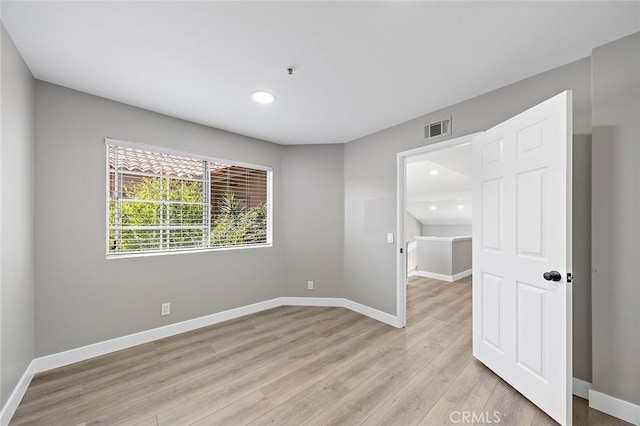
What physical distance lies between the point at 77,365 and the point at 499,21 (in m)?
4.19

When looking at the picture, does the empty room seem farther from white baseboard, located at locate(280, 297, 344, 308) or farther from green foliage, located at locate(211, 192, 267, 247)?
white baseboard, located at locate(280, 297, 344, 308)

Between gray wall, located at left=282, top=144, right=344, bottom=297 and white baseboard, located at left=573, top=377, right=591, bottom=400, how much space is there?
2640 millimetres

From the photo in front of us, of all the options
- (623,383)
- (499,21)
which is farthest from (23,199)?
(623,383)

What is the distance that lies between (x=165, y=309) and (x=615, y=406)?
153 inches

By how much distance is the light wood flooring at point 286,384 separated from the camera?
1688mm

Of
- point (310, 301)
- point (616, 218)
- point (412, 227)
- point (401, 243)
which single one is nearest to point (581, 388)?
point (616, 218)

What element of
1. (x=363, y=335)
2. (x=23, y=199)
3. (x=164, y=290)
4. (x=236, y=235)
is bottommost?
(x=363, y=335)

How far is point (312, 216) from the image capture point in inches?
156

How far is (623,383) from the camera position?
1.66 m

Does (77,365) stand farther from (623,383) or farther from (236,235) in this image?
(623,383)

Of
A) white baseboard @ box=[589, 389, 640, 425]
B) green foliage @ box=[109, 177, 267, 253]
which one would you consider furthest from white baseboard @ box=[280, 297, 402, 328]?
white baseboard @ box=[589, 389, 640, 425]

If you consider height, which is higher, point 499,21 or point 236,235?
point 499,21

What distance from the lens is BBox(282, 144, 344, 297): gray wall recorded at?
3.93m

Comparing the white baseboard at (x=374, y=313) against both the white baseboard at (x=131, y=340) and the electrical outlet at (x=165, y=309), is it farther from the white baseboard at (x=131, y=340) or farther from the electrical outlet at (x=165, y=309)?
the electrical outlet at (x=165, y=309)
